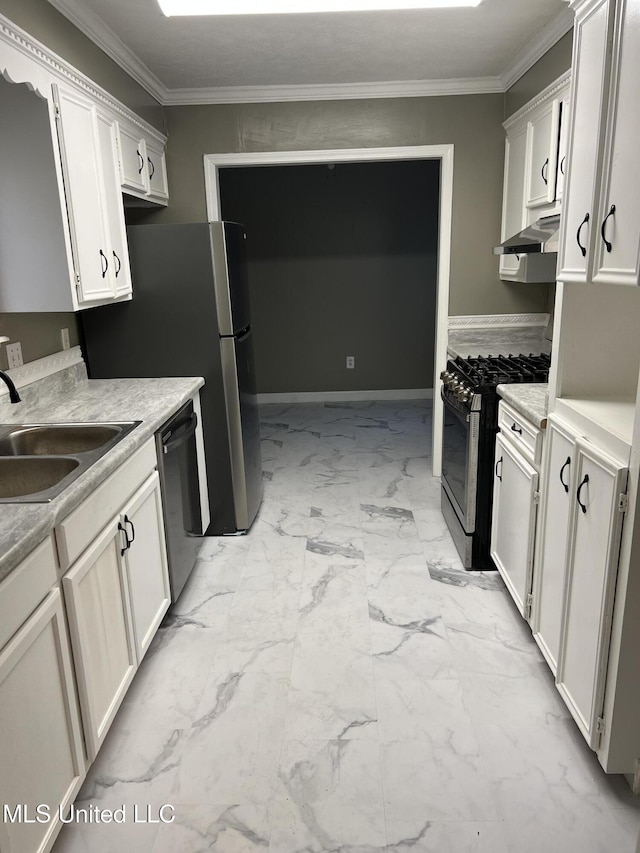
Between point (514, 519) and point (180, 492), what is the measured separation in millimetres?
1437

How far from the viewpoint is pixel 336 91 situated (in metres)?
3.66

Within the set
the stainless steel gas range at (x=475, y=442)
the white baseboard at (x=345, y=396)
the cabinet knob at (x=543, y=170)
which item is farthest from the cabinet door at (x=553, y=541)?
the white baseboard at (x=345, y=396)

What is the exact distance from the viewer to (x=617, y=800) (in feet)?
5.51

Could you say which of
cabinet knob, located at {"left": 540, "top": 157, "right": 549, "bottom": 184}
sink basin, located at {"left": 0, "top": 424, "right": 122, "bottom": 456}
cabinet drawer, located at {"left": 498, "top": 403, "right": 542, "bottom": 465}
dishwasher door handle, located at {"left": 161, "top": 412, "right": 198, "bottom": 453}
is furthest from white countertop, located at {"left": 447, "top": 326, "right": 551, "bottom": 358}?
sink basin, located at {"left": 0, "top": 424, "right": 122, "bottom": 456}

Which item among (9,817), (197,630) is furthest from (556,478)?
(9,817)

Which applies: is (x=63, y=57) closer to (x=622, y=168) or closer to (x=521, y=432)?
(x=622, y=168)

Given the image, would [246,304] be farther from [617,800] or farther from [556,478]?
[617,800]

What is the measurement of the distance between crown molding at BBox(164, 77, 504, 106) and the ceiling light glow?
1.09 meters

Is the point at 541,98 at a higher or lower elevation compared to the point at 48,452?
higher

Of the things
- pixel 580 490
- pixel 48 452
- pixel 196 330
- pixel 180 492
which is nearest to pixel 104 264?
pixel 196 330

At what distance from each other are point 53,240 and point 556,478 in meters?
1.98

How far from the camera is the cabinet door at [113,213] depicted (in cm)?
264

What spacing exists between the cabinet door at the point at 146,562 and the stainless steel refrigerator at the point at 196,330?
0.85 metres

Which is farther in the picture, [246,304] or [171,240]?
[246,304]
